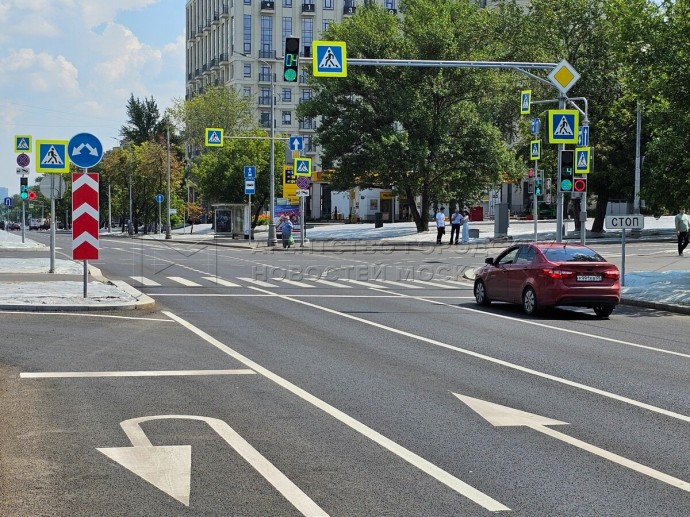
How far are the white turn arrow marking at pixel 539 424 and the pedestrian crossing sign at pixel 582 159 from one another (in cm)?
1803

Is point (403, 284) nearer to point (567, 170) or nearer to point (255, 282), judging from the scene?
point (255, 282)

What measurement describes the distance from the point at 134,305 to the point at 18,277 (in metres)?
7.58

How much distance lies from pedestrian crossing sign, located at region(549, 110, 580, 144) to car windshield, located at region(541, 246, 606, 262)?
659cm

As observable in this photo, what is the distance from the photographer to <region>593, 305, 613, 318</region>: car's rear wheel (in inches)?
721

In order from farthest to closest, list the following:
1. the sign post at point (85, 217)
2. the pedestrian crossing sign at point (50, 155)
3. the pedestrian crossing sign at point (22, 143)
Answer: the pedestrian crossing sign at point (22, 143) < the pedestrian crossing sign at point (50, 155) < the sign post at point (85, 217)

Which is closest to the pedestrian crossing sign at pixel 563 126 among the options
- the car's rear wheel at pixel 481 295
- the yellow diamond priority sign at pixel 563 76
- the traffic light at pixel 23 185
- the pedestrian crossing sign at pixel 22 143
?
the yellow diamond priority sign at pixel 563 76

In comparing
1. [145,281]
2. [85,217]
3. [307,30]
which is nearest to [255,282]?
[145,281]

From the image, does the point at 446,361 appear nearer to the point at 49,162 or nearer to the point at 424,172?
the point at 49,162

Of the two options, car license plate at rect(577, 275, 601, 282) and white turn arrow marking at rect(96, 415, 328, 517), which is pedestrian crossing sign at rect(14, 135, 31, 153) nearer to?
car license plate at rect(577, 275, 601, 282)

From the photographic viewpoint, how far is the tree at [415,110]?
56.6 metres

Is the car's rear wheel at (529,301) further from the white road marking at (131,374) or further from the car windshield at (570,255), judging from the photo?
the white road marking at (131,374)

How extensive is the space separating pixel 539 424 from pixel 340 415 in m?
1.72

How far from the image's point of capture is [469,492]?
5891 mm

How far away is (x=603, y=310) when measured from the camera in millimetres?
18516
